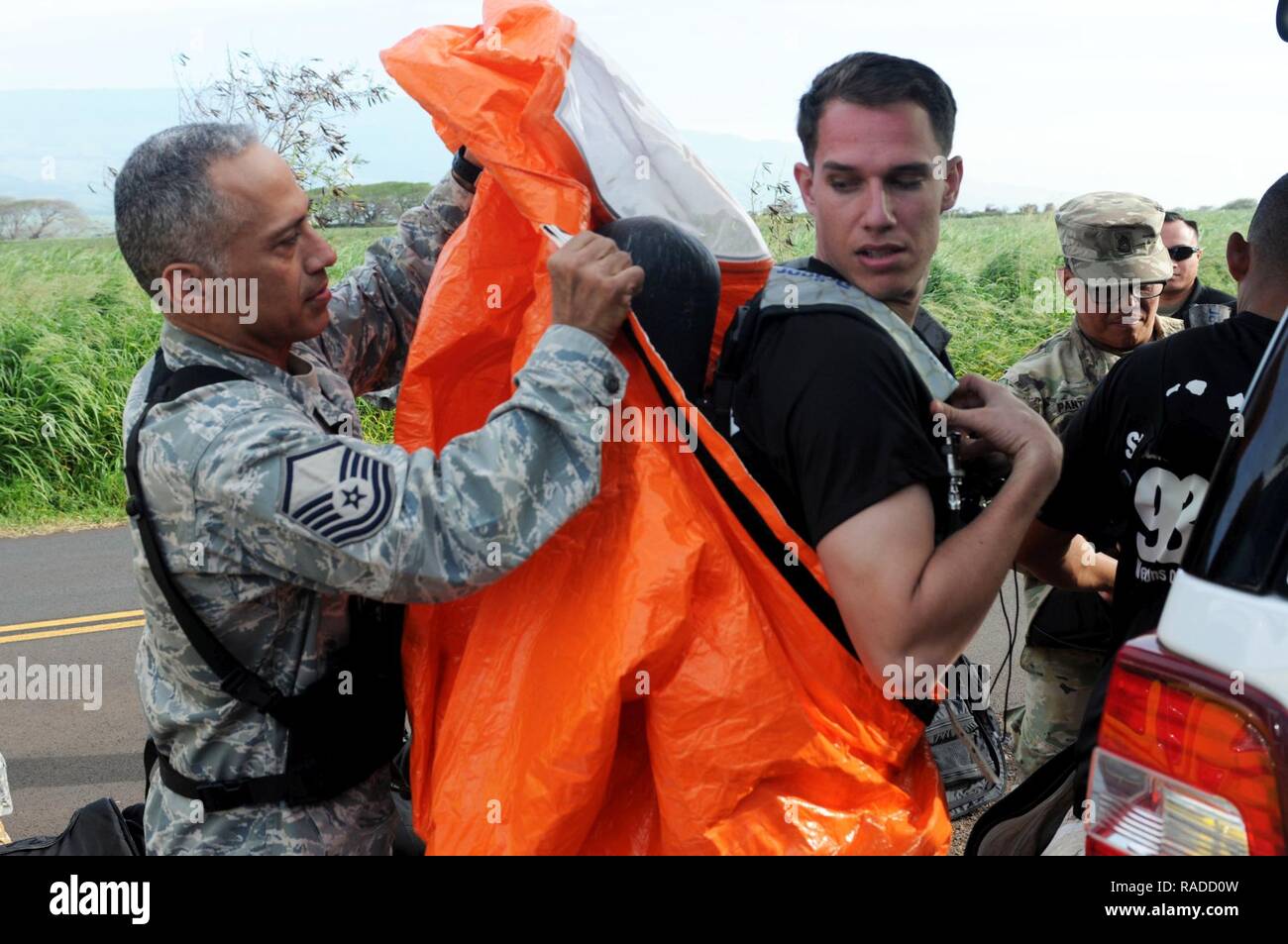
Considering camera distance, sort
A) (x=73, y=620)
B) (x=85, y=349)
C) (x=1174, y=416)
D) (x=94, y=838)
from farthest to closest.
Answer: (x=85, y=349)
(x=73, y=620)
(x=1174, y=416)
(x=94, y=838)

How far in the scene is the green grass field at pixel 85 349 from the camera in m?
10.1

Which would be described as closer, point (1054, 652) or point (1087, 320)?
point (1054, 652)

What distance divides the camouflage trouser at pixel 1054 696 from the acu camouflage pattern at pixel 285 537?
2.27 m

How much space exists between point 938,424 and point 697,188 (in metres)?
0.57

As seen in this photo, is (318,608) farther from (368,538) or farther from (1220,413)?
(1220,413)

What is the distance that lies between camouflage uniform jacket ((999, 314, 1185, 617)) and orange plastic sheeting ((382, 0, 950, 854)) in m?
2.24

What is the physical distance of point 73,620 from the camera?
7.08 m

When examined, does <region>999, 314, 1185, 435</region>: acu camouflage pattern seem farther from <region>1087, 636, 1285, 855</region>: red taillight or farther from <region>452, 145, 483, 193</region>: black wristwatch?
<region>1087, 636, 1285, 855</region>: red taillight

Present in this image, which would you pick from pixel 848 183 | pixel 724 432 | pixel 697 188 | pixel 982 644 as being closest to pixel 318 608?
pixel 724 432

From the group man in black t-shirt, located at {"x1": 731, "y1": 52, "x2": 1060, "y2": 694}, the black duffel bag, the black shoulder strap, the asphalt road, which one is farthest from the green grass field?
man in black t-shirt, located at {"x1": 731, "y1": 52, "x2": 1060, "y2": 694}

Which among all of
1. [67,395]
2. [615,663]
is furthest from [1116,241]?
[67,395]

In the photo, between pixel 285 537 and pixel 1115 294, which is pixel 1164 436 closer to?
pixel 285 537

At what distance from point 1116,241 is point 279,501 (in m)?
3.19

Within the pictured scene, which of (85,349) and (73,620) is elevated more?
(85,349)
